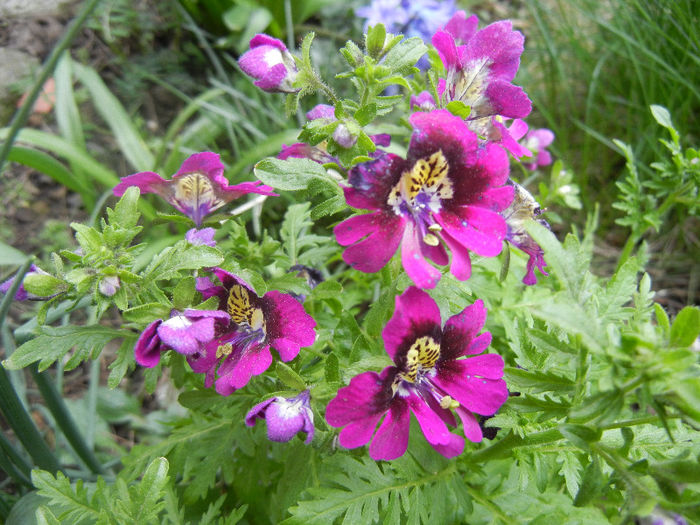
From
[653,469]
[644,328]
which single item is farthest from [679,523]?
[644,328]

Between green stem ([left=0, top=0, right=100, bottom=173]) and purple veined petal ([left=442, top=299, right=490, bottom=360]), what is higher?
green stem ([left=0, top=0, right=100, bottom=173])

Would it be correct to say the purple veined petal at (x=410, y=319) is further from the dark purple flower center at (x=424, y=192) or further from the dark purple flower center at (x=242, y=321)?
the dark purple flower center at (x=242, y=321)

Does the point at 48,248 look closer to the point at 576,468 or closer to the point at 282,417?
the point at 282,417

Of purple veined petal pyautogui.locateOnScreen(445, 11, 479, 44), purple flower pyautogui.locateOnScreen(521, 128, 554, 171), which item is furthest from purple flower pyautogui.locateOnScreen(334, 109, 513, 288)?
purple flower pyautogui.locateOnScreen(521, 128, 554, 171)

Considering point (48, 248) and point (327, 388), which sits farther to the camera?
point (48, 248)

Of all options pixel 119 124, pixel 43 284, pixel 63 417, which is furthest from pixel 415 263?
pixel 119 124

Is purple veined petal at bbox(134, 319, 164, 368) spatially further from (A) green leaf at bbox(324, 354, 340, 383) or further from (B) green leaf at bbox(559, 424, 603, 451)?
(B) green leaf at bbox(559, 424, 603, 451)
